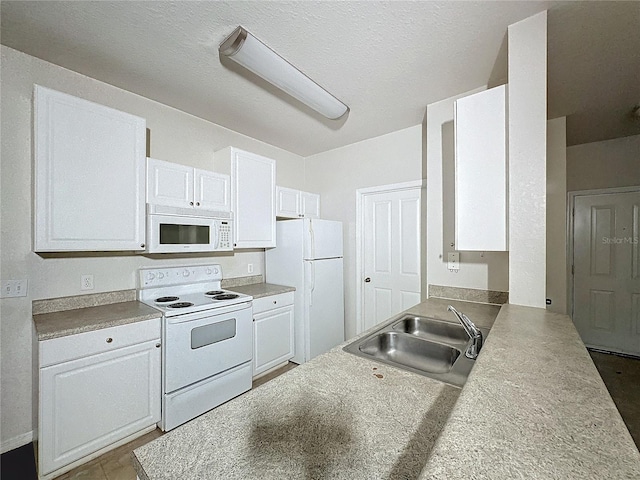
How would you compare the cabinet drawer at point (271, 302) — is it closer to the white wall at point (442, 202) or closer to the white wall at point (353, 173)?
the white wall at point (353, 173)

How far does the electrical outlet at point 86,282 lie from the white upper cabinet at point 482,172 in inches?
107

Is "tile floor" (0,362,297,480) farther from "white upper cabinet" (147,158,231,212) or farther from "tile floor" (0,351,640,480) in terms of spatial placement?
"white upper cabinet" (147,158,231,212)

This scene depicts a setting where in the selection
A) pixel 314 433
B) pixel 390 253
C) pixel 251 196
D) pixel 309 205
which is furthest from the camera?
pixel 309 205

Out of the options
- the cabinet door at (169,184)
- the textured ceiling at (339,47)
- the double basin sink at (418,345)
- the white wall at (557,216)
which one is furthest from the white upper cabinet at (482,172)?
the cabinet door at (169,184)

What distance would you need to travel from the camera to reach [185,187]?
2.38 m

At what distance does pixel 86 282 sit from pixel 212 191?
1201 mm

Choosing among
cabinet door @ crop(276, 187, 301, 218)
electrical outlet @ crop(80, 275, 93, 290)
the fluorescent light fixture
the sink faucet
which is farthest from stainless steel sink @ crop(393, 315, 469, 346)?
electrical outlet @ crop(80, 275, 93, 290)

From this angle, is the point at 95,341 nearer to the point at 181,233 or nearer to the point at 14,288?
the point at 14,288

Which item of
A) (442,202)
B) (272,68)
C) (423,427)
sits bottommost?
(423,427)

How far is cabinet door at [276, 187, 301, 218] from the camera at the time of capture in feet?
10.5

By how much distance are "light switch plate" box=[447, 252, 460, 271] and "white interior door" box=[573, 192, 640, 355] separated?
240 cm

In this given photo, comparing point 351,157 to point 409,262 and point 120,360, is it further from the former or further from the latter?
point 120,360

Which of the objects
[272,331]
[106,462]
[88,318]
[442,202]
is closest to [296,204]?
[272,331]

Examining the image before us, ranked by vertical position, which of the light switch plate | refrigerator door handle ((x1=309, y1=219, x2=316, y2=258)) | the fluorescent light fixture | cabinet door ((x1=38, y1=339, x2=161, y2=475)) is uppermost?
the fluorescent light fixture
